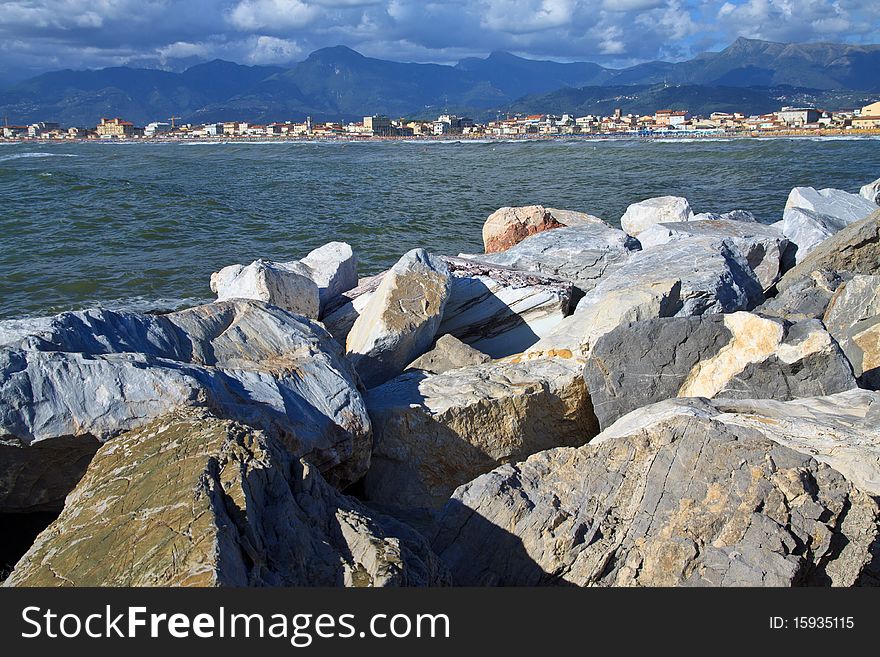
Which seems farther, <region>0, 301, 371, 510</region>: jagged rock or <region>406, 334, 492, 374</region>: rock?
<region>406, 334, 492, 374</region>: rock

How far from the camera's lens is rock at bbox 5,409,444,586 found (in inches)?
83.4

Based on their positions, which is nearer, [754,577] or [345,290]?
[754,577]

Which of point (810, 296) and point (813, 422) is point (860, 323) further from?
point (813, 422)

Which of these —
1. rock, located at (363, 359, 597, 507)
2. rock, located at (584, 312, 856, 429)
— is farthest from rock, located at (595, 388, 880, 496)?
rock, located at (363, 359, 597, 507)

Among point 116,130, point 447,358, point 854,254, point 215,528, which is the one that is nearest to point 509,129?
point 116,130

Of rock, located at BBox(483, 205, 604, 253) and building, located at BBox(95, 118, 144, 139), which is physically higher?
building, located at BBox(95, 118, 144, 139)

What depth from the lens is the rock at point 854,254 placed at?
679 cm

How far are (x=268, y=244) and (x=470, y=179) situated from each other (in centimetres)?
1807

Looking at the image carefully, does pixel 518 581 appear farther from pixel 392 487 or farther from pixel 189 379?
pixel 189 379

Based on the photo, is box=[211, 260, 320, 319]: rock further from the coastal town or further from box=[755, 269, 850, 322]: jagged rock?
the coastal town

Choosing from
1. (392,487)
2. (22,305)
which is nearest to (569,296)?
(392,487)

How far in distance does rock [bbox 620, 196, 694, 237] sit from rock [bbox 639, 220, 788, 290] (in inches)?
57.1

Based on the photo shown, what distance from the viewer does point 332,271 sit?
7.96 m

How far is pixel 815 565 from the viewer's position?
265 centimetres
